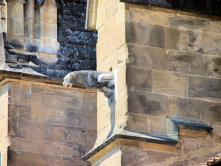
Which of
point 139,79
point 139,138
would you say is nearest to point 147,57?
point 139,79

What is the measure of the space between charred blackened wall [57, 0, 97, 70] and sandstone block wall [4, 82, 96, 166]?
56 cm

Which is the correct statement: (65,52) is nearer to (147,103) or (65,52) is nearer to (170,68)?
(170,68)

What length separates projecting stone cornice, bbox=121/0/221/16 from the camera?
15.7 meters

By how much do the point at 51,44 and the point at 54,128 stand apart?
1.47 meters

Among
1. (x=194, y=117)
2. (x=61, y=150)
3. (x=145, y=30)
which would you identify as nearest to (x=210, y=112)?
(x=194, y=117)

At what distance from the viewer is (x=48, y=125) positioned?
19.8 m

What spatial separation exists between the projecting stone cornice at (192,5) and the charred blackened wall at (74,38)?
15.5ft

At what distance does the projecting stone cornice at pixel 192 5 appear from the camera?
1569 centimetres

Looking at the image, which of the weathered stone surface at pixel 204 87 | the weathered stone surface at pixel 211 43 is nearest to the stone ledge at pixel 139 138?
the weathered stone surface at pixel 204 87

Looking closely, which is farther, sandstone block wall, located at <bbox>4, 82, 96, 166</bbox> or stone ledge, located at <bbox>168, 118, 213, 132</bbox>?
sandstone block wall, located at <bbox>4, 82, 96, 166</bbox>

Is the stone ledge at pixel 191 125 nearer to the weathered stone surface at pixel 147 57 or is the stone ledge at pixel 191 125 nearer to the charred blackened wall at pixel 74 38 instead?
the weathered stone surface at pixel 147 57

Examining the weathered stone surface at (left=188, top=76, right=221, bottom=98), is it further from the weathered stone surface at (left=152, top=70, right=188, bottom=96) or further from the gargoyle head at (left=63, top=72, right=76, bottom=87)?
the gargoyle head at (left=63, top=72, right=76, bottom=87)

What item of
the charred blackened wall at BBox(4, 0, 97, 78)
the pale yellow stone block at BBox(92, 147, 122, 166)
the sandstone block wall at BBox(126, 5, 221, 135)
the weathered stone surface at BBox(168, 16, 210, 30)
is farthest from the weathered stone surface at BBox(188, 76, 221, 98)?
the charred blackened wall at BBox(4, 0, 97, 78)

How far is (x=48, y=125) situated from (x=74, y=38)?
5.29 feet
